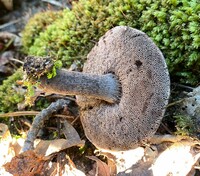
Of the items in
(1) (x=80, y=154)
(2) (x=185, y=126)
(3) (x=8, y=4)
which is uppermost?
(3) (x=8, y=4)

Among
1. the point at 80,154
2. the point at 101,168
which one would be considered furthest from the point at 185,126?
the point at 80,154

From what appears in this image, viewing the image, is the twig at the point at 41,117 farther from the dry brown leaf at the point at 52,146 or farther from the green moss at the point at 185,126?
the green moss at the point at 185,126

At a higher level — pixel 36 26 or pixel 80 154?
pixel 36 26

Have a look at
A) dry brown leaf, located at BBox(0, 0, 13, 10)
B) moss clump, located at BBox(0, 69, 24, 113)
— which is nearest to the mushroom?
moss clump, located at BBox(0, 69, 24, 113)

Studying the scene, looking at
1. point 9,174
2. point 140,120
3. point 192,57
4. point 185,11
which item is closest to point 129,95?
Answer: point 140,120

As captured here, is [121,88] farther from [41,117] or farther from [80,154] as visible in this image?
[41,117]

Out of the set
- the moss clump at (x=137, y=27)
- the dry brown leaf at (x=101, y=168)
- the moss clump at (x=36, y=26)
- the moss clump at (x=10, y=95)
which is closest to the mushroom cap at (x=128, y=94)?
the dry brown leaf at (x=101, y=168)

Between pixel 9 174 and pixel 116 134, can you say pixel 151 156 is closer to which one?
pixel 116 134
